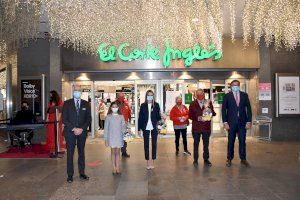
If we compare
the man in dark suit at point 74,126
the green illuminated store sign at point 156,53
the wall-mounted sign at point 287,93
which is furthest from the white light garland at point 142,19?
the wall-mounted sign at point 287,93

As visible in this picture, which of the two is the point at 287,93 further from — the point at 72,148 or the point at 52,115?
the point at 72,148

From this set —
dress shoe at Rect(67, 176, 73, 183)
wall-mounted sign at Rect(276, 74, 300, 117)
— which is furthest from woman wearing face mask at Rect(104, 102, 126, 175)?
wall-mounted sign at Rect(276, 74, 300, 117)

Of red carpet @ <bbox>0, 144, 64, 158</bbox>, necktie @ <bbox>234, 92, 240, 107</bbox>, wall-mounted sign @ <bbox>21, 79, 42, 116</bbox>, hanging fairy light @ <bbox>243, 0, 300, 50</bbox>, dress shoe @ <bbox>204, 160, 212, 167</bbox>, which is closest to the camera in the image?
hanging fairy light @ <bbox>243, 0, 300, 50</bbox>

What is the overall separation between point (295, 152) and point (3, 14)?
7.59 meters

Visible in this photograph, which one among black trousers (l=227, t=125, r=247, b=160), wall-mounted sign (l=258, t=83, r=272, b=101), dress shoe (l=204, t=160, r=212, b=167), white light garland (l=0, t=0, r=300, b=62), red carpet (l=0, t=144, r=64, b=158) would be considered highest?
white light garland (l=0, t=0, r=300, b=62)

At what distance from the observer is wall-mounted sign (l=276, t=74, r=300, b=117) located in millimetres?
12008

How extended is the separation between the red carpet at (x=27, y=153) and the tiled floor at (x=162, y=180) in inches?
26.9

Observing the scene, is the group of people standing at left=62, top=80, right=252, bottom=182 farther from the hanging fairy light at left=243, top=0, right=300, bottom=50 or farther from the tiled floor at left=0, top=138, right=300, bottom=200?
the hanging fairy light at left=243, top=0, right=300, bottom=50

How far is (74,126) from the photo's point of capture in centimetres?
641

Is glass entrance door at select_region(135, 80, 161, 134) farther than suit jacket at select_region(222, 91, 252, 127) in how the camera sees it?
Yes

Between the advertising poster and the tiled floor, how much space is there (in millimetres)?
3419

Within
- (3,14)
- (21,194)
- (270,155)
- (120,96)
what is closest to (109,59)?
(120,96)

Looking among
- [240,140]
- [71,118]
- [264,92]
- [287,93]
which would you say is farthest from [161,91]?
[71,118]

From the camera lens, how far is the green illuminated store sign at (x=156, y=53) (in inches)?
479
